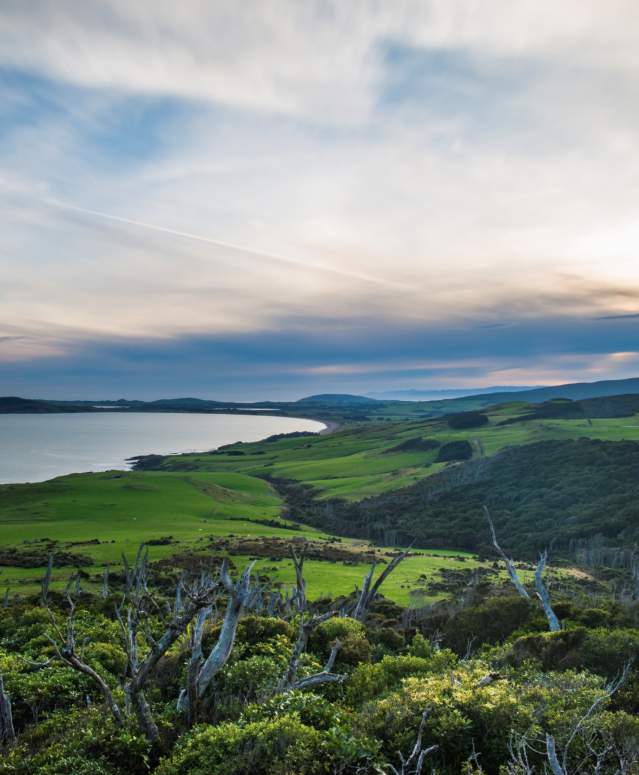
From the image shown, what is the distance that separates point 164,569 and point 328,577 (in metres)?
20.5

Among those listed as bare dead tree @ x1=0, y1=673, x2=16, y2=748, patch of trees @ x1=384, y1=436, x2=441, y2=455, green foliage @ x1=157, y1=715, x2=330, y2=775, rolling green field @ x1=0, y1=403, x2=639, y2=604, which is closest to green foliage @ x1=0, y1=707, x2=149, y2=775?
green foliage @ x1=157, y1=715, x2=330, y2=775

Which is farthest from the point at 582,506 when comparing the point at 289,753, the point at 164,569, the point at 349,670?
the point at 289,753

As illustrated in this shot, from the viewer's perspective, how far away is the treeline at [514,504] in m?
101

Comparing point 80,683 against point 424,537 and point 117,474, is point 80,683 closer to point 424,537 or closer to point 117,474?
point 424,537

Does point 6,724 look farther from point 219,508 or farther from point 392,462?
point 392,462

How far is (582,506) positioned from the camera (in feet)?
362

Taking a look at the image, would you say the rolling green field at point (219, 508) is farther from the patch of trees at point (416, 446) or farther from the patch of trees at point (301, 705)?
the patch of trees at point (301, 705)

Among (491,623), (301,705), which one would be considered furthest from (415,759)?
(491,623)

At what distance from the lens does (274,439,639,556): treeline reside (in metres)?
101

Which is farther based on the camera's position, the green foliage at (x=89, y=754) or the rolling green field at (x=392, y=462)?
the rolling green field at (x=392, y=462)

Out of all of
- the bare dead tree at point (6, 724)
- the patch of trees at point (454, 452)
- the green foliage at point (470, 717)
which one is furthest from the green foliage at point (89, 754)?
the patch of trees at point (454, 452)

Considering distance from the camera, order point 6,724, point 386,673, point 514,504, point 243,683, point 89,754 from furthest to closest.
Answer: point 514,504 < point 386,673 < point 243,683 < point 6,724 < point 89,754

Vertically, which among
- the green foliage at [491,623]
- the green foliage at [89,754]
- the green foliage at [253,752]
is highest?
the green foliage at [253,752]

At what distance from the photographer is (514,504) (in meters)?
121
